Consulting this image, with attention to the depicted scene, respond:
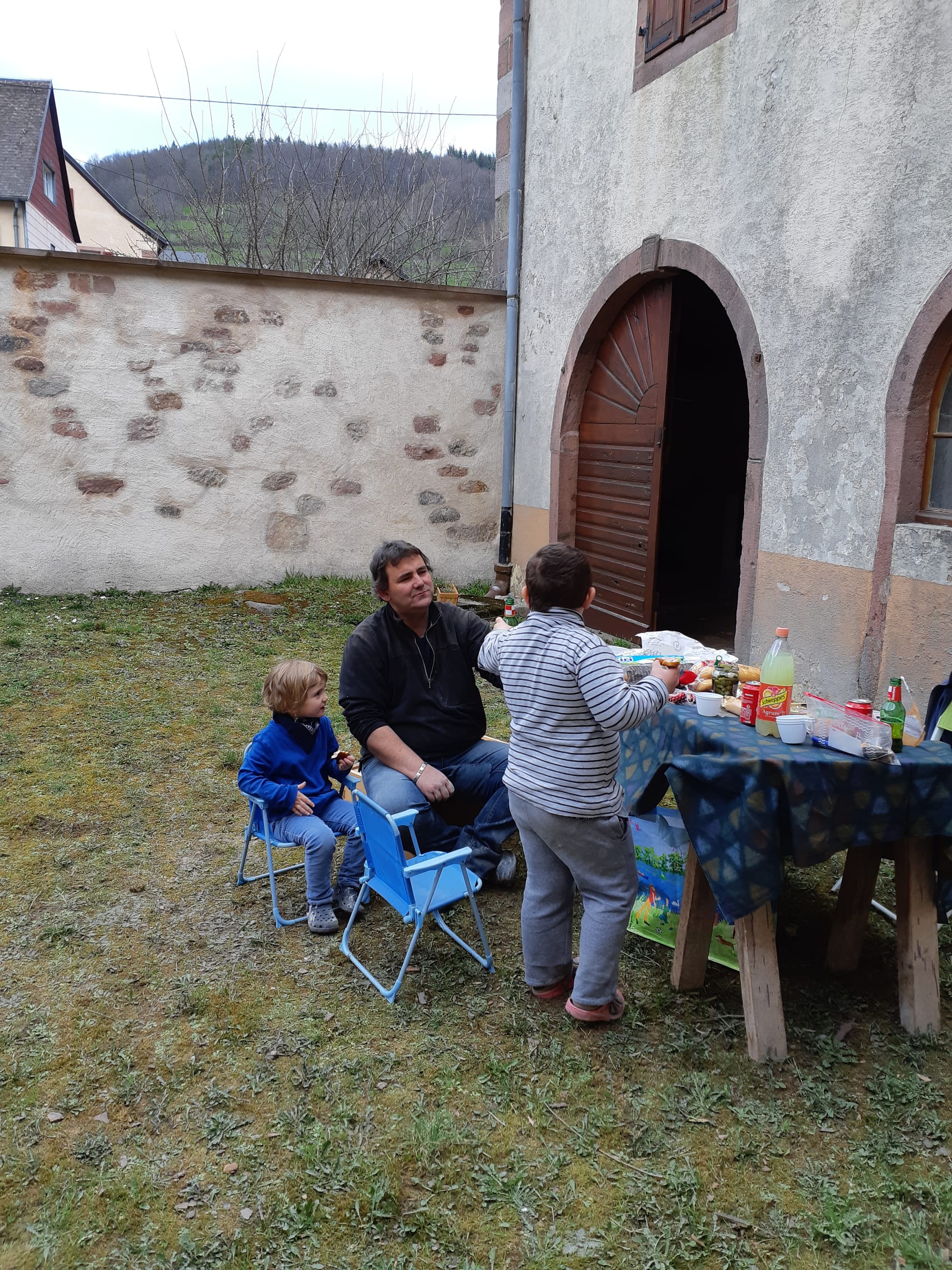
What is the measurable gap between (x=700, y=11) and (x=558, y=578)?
4.84 metres

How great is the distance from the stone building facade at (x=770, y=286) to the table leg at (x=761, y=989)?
2.14m

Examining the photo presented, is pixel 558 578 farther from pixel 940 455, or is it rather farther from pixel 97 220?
pixel 97 220

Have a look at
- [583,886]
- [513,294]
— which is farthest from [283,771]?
[513,294]

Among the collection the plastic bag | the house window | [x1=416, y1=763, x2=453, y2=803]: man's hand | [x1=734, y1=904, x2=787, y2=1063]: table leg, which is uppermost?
the house window

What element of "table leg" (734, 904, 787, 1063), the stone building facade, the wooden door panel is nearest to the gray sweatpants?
"table leg" (734, 904, 787, 1063)

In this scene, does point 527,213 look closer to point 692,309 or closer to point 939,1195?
point 692,309

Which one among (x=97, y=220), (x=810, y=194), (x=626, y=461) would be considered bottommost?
(x=626, y=461)

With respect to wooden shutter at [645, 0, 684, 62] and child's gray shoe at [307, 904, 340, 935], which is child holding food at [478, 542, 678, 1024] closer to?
child's gray shoe at [307, 904, 340, 935]

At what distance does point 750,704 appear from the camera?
106 inches

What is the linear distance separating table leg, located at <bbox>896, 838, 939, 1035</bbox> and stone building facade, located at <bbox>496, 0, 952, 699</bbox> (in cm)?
179

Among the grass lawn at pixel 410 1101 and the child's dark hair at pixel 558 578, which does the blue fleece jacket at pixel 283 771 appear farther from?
the child's dark hair at pixel 558 578

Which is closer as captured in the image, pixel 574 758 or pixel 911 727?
pixel 574 758

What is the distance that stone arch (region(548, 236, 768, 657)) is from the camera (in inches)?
205

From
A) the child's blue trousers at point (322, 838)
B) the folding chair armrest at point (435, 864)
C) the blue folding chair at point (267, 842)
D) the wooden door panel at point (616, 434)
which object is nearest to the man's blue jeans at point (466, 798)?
the child's blue trousers at point (322, 838)
